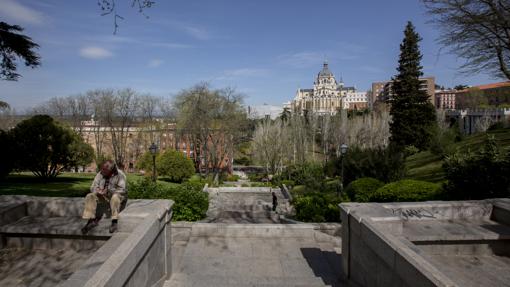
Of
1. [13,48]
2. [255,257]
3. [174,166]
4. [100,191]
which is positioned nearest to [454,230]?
[255,257]

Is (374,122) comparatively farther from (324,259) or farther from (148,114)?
(324,259)

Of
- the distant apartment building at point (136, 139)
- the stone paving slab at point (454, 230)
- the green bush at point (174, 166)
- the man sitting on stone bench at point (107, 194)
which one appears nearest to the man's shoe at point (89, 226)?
the man sitting on stone bench at point (107, 194)

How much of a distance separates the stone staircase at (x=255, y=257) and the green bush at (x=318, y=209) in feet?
8.07

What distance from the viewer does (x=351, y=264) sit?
17.4ft

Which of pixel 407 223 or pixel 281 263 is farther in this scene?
pixel 281 263

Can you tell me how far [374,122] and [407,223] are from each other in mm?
55302

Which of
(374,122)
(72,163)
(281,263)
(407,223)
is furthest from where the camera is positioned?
(374,122)

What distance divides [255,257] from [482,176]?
6.73 meters

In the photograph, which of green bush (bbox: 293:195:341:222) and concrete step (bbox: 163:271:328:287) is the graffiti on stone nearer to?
concrete step (bbox: 163:271:328:287)

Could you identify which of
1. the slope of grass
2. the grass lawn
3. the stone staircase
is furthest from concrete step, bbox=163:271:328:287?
the slope of grass

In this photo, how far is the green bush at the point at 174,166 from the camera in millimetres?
33875

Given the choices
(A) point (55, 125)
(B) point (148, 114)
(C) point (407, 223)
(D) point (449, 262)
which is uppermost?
(B) point (148, 114)

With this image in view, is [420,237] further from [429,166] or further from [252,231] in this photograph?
[429,166]

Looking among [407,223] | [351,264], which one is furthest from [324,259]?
[407,223]
